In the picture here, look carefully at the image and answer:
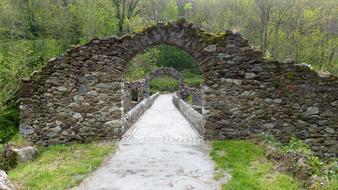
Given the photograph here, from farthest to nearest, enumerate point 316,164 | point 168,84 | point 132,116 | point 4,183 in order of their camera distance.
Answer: point 168,84 → point 132,116 → point 316,164 → point 4,183

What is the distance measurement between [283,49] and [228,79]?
2178 cm

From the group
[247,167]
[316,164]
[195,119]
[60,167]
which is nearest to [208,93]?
[195,119]

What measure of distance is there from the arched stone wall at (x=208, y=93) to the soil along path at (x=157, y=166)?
1.02 metres

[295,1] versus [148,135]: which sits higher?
[295,1]

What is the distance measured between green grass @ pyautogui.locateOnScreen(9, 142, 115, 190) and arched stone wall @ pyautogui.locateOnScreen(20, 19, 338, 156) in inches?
35.9

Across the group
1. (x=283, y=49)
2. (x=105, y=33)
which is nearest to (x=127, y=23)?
(x=105, y=33)

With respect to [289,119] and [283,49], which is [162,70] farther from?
[289,119]

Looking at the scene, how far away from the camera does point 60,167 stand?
292 inches

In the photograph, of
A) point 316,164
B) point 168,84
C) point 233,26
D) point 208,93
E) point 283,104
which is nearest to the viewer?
point 316,164

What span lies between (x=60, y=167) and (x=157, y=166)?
6.65ft

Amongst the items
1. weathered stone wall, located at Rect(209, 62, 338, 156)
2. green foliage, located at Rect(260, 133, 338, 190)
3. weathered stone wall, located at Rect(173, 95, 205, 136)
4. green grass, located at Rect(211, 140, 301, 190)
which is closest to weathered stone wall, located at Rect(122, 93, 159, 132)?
weathered stone wall, located at Rect(173, 95, 205, 136)

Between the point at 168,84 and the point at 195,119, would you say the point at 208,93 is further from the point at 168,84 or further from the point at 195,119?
the point at 168,84

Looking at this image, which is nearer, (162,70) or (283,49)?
(283,49)

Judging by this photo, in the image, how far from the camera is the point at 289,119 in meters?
10.1
